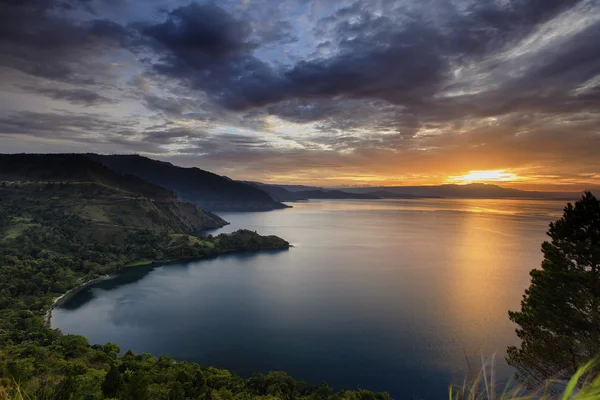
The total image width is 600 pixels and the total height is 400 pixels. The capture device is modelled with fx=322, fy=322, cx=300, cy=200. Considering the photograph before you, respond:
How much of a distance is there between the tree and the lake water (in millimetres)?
10755

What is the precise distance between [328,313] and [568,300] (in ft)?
156

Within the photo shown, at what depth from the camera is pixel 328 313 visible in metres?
64.7

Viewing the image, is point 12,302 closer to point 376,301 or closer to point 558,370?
point 376,301

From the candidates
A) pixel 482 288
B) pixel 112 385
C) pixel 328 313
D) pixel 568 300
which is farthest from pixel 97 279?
pixel 482 288

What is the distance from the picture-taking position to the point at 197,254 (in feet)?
392

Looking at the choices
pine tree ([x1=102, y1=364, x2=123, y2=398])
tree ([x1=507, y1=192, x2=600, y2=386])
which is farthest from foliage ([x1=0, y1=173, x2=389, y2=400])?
tree ([x1=507, y1=192, x2=600, y2=386])

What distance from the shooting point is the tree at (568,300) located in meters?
20.6

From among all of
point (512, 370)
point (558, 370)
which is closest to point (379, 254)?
point (512, 370)

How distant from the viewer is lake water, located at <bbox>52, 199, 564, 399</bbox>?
148 feet

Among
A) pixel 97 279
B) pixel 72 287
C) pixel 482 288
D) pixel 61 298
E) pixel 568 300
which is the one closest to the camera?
pixel 568 300

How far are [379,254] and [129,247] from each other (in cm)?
8915

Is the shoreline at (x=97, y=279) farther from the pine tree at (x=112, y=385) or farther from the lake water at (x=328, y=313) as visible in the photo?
the pine tree at (x=112, y=385)

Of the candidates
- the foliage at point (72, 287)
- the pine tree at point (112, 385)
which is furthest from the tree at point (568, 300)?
the pine tree at point (112, 385)

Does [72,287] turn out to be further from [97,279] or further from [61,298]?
[97,279]
